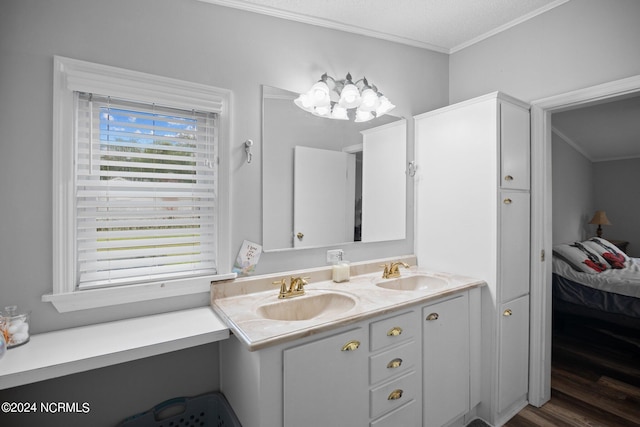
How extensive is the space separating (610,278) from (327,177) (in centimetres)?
297

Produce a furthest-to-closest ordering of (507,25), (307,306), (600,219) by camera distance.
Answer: (600,219) → (507,25) → (307,306)

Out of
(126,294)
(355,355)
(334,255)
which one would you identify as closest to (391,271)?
(334,255)

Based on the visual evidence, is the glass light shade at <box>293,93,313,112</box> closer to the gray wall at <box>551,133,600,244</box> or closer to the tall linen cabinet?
the tall linen cabinet

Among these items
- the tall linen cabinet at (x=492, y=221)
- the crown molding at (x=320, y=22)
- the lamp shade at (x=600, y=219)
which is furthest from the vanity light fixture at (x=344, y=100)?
the lamp shade at (x=600, y=219)

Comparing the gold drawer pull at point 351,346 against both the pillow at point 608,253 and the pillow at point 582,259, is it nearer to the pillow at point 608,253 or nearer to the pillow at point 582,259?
the pillow at point 582,259

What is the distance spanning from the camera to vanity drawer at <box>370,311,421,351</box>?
144 cm

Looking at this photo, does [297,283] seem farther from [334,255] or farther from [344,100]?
[344,100]

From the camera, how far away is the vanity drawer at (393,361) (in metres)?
1.43

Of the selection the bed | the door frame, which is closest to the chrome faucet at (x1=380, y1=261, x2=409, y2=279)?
the door frame

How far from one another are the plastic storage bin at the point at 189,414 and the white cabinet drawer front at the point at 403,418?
0.67 metres

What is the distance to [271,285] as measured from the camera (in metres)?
1.77

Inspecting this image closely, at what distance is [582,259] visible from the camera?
3242 mm

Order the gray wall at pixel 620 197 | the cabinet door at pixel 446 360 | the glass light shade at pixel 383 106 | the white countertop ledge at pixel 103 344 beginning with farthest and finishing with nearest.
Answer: the gray wall at pixel 620 197 < the glass light shade at pixel 383 106 < the cabinet door at pixel 446 360 < the white countertop ledge at pixel 103 344

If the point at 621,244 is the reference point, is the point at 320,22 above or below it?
above
